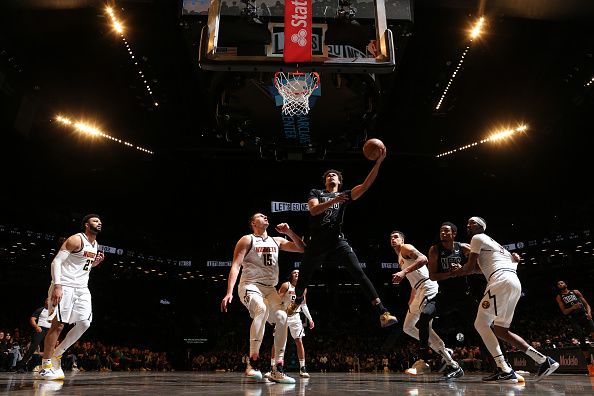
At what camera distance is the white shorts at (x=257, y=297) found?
596 cm

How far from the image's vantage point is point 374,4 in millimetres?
7695

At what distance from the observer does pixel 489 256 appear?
5.95m

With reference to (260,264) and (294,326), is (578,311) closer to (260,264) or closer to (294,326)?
(294,326)

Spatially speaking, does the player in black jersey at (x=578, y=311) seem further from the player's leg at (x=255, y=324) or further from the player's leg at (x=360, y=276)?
the player's leg at (x=255, y=324)

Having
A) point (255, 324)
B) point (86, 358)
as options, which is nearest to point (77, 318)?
point (255, 324)

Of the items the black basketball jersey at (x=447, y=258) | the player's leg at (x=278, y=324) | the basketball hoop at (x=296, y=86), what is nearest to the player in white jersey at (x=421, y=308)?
the black basketball jersey at (x=447, y=258)

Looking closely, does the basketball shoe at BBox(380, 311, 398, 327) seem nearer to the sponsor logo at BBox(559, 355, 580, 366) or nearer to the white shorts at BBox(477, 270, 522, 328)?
the white shorts at BBox(477, 270, 522, 328)

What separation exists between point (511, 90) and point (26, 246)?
2135cm

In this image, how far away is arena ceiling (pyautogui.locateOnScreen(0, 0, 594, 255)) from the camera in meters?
12.0

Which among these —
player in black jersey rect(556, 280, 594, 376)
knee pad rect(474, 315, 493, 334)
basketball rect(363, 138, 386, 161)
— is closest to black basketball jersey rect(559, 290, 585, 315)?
player in black jersey rect(556, 280, 594, 376)

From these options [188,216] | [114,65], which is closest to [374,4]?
[114,65]

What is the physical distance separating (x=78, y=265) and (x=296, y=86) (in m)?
5.94

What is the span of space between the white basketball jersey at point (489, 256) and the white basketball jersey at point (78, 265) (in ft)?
15.9

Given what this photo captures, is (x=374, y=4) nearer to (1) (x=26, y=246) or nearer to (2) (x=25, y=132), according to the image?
(2) (x=25, y=132)
